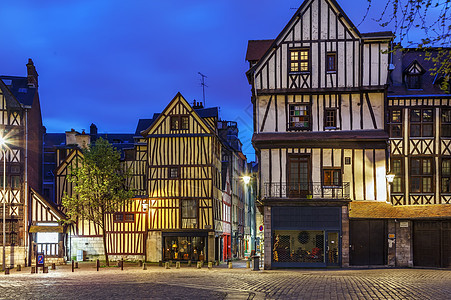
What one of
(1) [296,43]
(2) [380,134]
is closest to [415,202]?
(2) [380,134]

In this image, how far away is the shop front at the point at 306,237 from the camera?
25.9 m

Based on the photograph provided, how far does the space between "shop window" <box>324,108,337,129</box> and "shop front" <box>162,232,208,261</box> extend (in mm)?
13820

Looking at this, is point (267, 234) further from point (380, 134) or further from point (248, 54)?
point (248, 54)

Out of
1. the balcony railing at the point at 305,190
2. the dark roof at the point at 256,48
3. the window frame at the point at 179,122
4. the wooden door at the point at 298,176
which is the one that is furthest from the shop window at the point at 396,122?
the window frame at the point at 179,122

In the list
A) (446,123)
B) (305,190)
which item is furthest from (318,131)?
(446,123)

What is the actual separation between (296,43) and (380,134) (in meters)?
5.93

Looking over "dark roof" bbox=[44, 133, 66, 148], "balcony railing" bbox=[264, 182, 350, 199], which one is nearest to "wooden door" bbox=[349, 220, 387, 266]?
"balcony railing" bbox=[264, 182, 350, 199]

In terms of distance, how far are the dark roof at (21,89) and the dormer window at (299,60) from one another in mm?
18414

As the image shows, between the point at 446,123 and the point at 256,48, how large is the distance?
10673 millimetres

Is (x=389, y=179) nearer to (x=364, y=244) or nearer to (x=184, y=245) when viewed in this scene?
(x=364, y=244)

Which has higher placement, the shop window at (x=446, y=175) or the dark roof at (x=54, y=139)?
the dark roof at (x=54, y=139)

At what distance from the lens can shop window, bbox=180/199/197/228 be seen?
3772cm

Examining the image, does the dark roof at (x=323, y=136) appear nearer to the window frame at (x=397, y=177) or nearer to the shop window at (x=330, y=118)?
the shop window at (x=330, y=118)

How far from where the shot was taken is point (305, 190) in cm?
2681
